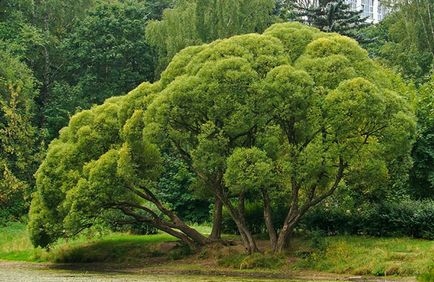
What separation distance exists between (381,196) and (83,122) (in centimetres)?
1381

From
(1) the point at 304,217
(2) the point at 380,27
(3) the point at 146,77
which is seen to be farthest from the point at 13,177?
(2) the point at 380,27

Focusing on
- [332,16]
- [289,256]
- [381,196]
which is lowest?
[289,256]

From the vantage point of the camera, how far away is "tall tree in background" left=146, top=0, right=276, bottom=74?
163ft

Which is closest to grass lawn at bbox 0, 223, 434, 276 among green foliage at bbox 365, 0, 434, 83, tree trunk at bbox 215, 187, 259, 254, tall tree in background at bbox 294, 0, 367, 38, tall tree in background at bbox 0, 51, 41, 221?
tree trunk at bbox 215, 187, 259, 254

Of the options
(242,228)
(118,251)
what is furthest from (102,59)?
(242,228)

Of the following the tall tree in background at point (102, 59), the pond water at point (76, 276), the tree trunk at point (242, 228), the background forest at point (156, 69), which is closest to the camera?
the pond water at point (76, 276)

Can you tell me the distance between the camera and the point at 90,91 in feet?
190

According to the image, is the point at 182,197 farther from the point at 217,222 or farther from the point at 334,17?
the point at 334,17

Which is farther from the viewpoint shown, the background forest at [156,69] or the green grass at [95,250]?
the green grass at [95,250]

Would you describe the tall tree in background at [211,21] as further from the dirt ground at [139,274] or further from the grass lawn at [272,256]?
the dirt ground at [139,274]

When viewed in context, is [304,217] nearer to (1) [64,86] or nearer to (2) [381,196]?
(2) [381,196]

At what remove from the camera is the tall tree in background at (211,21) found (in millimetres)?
49594

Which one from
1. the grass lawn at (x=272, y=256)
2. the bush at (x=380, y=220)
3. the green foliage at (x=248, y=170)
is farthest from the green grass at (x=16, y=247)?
the bush at (x=380, y=220)

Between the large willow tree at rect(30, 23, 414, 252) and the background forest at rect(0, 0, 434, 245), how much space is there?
2.90m
